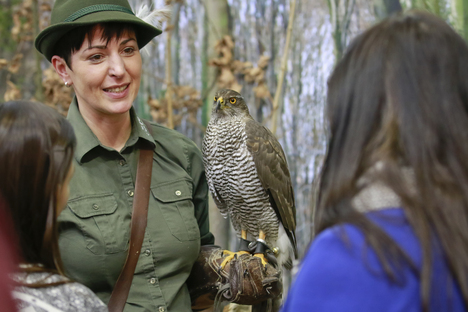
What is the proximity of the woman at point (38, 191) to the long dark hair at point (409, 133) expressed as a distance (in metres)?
0.65

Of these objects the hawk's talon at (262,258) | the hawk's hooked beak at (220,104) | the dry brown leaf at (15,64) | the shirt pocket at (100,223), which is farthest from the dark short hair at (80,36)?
the dry brown leaf at (15,64)

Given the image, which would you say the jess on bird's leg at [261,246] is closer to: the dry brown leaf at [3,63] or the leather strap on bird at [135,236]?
the leather strap on bird at [135,236]

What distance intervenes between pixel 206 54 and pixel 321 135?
1.15 metres

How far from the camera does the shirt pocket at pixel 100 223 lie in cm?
179

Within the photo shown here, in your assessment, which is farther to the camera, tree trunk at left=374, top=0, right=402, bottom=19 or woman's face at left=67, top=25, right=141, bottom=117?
tree trunk at left=374, top=0, right=402, bottom=19

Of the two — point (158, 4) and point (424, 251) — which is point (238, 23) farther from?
point (424, 251)

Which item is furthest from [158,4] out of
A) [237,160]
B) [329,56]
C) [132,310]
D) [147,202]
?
[132,310]

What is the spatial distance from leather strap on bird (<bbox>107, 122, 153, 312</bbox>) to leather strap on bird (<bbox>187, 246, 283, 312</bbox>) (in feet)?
1.48

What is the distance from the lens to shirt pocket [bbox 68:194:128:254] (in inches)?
70.4

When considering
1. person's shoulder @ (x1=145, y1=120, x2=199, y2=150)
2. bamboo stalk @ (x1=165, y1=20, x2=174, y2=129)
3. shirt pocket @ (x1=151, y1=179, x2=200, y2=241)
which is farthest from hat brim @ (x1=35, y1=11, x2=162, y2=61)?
bamboo stalk @ (x1=165, y1=20, x2=174, y2=129)

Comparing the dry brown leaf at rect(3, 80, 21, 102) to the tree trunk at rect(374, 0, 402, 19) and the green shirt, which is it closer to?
the green shirt

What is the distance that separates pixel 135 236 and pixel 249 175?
0.78 m

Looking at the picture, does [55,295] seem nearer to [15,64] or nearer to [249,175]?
[249,175]

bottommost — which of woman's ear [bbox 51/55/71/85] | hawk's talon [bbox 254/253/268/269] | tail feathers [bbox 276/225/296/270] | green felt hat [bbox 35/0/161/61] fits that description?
tail feathers [bbox 276/225/296/270]
